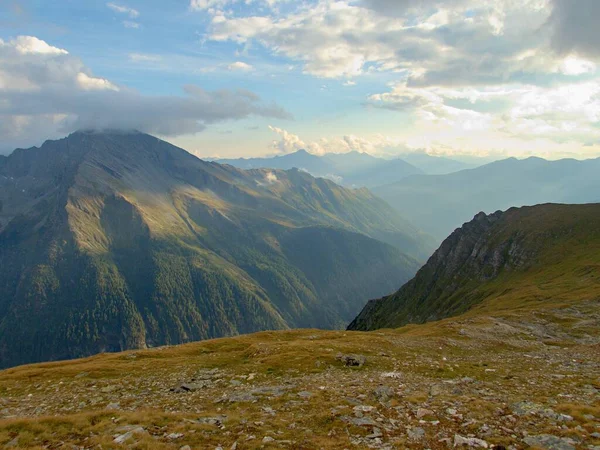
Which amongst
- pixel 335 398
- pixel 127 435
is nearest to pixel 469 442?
pixel 335 398

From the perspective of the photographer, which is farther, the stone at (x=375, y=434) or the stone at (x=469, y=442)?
the stone at (x=375, y=434)

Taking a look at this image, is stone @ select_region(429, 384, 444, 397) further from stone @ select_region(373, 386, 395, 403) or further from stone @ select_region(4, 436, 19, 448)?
stone @ select_region(4, 436, 19, 448)

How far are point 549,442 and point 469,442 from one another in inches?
147

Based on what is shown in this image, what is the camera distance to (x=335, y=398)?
2434 centimetres

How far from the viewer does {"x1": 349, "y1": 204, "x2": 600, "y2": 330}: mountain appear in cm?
9031

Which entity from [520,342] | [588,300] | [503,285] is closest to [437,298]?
[503,285]

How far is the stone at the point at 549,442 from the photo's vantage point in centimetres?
1592

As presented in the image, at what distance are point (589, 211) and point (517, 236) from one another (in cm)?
2963

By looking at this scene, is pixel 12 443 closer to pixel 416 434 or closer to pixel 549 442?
pixel 416 434

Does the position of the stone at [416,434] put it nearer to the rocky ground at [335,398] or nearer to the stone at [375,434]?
the rocky ground at [335,398]

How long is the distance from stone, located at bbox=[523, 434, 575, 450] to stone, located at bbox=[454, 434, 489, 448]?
7.03 ft

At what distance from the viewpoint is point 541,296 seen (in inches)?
3253

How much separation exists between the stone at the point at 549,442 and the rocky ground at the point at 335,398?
9 cm

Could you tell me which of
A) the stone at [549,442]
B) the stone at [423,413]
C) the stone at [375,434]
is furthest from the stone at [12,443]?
the stone at [549,442]
